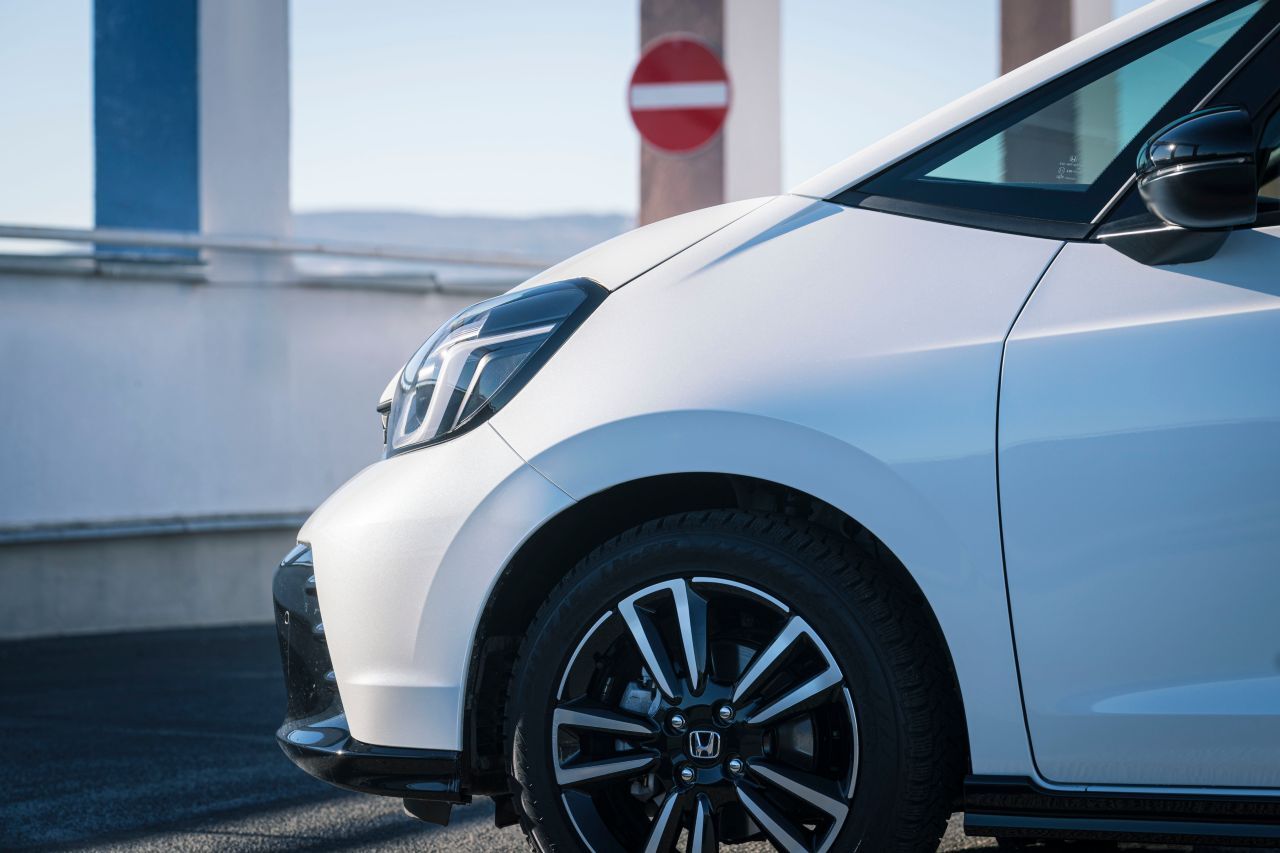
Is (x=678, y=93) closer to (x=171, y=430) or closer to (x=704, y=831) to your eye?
(x=171, y=430)

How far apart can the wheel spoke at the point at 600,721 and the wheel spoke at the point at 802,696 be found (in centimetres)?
19

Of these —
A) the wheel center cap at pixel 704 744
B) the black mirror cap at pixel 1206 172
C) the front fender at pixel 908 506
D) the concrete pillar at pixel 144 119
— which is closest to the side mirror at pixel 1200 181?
the black mirror cap at pixel 1206 172

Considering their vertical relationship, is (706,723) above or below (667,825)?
above

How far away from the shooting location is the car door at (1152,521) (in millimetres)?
1967

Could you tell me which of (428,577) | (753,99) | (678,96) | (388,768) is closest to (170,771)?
(388,768)

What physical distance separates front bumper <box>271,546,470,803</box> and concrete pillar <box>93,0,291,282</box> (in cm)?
451

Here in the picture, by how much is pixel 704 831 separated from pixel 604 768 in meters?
0.19

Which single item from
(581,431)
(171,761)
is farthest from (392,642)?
(171,761)

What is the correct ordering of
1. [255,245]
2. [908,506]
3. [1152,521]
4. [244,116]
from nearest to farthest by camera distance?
[1152,521]
[908,506]
[255,245]
[244,116]

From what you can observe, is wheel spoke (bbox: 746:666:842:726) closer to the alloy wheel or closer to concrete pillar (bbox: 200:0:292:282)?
the alloy wheel

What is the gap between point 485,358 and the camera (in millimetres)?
2385

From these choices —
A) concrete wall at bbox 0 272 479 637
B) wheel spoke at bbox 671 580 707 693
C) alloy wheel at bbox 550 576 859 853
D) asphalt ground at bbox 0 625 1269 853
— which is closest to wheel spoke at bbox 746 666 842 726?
alloy wheel at bbox 550 576 859 853

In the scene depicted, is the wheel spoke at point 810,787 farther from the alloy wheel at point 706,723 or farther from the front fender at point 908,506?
the front fender at point 908,506

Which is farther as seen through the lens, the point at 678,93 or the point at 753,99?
the point at 753,99
